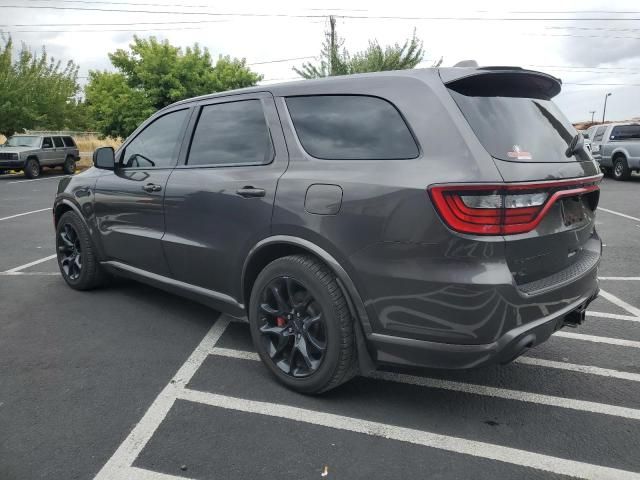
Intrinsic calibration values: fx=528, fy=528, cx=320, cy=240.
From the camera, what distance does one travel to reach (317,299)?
9.19 ft

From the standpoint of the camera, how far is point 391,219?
2494 mm

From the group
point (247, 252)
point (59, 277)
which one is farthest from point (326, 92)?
point (59, 277)

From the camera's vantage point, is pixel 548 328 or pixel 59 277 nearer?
pixel 548 328

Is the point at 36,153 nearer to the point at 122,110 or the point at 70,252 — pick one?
the point at 122,110

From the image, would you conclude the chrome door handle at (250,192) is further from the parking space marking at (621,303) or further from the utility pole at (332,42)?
the utility pole at (332,42)

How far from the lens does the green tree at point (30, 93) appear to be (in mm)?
25750

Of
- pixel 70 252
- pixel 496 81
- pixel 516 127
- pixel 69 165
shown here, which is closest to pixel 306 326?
pixel 516 127

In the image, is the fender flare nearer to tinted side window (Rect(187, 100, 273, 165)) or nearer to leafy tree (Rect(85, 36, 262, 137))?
tinted side window (Rect(187, 100, 273, 165))

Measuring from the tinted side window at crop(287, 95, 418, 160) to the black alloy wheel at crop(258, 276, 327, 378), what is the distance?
77cm

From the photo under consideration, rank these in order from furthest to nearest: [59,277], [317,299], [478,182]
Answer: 1. [59,277]
2. [317,299]
3. [478,182]

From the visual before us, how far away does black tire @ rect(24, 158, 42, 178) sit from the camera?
20.6 m

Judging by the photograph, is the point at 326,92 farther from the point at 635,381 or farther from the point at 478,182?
the point at 635,381

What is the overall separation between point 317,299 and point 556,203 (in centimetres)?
129

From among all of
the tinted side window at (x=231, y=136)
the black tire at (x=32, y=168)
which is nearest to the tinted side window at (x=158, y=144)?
the tinted side window at (x=231, y=136)
